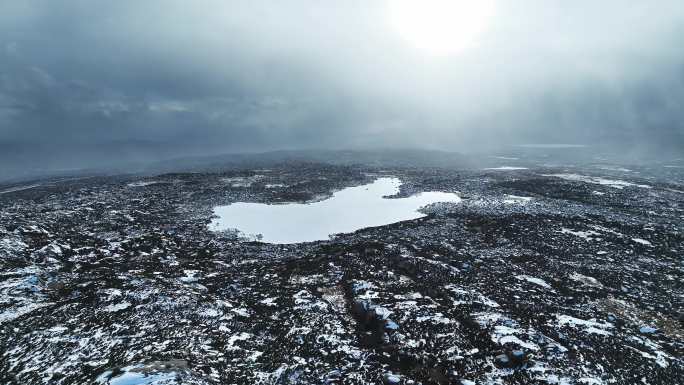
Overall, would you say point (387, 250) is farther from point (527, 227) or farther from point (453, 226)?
point (527, 227)

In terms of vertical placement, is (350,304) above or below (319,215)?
below

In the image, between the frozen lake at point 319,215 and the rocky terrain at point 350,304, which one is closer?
the rocky terrain at point 350,304

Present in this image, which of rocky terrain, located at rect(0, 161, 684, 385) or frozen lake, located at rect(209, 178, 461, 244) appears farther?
frozen lake, located at rect(209, 178, 461, 244)

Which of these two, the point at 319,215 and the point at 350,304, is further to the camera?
the point at 319,215
